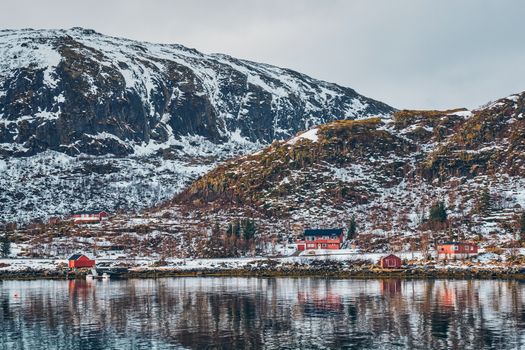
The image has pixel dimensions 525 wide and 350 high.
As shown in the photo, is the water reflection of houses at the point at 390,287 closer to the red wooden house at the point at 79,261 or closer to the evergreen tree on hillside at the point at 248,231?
the evergreen tree on hillside at the point at 248,231

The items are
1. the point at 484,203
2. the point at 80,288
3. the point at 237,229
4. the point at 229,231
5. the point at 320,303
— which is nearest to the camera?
the point at 320,303

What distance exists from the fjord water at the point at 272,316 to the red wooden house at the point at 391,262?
53.9 ft

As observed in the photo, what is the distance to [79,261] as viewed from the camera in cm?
15650

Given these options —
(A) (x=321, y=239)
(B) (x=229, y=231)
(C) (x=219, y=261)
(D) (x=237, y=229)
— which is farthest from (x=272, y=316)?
(B) (x=229, y=231)

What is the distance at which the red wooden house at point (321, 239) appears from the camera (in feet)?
553

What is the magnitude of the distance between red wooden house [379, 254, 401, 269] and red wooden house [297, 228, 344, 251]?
30073 millimetres

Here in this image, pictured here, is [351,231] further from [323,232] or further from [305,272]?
[305,272]

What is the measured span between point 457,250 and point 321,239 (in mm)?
36748

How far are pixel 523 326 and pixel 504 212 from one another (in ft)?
378

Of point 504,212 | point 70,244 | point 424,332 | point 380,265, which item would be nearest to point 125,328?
point 424,332

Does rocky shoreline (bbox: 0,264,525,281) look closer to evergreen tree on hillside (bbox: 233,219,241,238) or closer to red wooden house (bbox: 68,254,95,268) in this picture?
red wooden house (bbox: 68,254,95,268)

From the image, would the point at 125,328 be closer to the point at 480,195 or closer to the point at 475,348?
the point at 475,348

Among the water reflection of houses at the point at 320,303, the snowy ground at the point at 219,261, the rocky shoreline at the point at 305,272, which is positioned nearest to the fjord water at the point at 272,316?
the water reflection of houses at the point at 320,303

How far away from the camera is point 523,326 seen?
66.5 m
